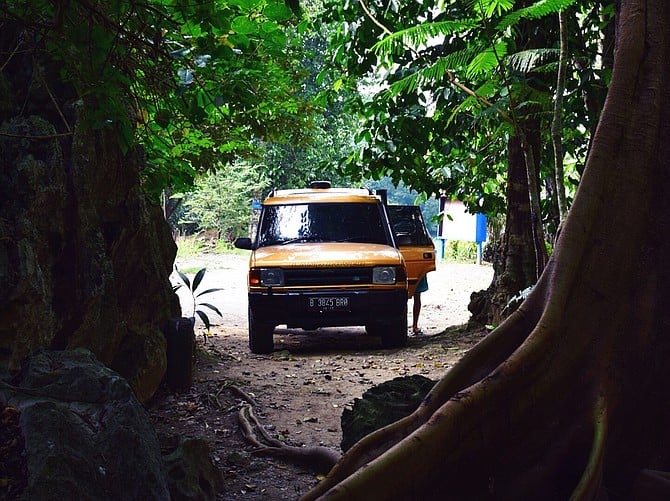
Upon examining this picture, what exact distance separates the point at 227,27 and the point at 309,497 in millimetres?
2143

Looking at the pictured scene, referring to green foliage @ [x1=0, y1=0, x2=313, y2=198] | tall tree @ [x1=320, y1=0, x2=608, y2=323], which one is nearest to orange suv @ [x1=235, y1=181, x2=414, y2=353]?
tall tree @ [x1=320, y1=0, x2=608, y2=323]

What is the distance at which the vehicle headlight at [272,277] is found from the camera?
10.5m

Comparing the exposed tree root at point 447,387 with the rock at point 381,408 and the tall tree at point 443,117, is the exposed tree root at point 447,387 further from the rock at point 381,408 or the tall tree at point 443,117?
the tall tree at point 443,117

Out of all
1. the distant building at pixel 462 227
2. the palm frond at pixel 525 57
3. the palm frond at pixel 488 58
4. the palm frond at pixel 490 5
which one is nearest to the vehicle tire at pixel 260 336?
the palm frond at pixel 525 57

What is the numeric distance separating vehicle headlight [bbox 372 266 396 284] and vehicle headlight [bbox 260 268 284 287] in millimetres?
1239

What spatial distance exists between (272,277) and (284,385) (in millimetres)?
2099

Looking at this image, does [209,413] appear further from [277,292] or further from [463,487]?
[463,487]

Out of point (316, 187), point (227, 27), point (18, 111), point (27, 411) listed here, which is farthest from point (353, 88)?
point (27, 411)

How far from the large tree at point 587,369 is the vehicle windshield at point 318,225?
803 centimetres

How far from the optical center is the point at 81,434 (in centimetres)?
345

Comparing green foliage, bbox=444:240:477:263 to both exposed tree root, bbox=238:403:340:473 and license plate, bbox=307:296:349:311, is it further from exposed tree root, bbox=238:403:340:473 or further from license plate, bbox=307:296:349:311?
exposed tree root, bbox=238:403:340:473

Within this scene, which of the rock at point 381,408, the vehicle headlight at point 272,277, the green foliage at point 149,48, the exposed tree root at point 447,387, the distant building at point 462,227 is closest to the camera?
the exposed tree root at point 447,387

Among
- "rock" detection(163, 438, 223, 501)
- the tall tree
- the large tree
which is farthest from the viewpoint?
the tall tree

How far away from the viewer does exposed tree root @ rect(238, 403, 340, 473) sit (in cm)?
560
